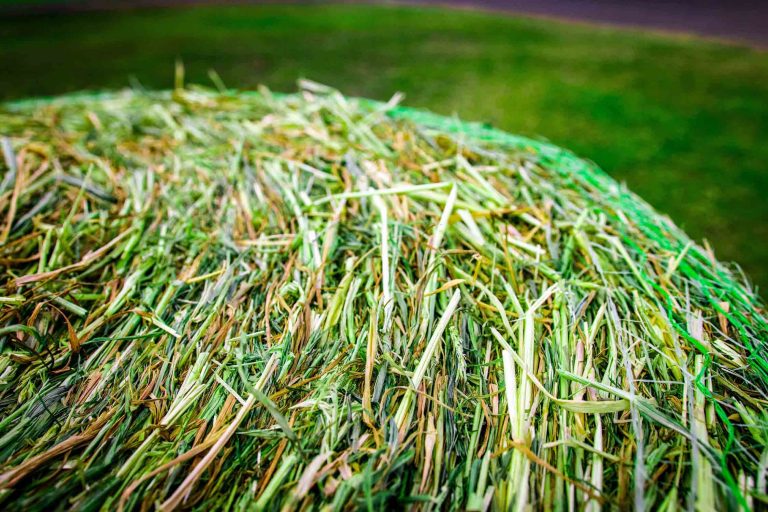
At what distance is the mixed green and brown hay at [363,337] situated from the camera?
0.92 meters

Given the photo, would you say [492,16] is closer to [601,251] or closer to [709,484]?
[601,251]

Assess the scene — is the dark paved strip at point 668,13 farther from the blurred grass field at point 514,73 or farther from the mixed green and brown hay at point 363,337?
the mixed green and brown hay at point 363,337

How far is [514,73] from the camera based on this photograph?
11.4ft

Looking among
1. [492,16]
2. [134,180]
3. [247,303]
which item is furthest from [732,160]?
[492,16]

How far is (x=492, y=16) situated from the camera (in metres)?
4.97

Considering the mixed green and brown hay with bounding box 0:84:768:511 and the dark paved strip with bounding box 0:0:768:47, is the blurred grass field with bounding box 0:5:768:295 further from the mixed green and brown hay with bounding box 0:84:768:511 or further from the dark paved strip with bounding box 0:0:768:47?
Result: the mixed green and brown hay with bounding box 0:84:768:511

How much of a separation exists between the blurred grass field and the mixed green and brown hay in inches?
36.0

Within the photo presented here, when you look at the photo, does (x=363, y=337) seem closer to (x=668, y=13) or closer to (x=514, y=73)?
(x=514, y=73)

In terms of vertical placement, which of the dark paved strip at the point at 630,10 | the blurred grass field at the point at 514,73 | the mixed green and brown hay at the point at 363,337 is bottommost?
the mixed green and brown hay at the point at 363,337

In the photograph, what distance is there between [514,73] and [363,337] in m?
2.94

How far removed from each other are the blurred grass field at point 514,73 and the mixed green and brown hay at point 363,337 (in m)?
0.92

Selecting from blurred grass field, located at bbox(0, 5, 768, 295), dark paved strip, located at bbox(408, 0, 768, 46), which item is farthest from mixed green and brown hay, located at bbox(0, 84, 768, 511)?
dark paved strip, located at bbox(408, 0, 768, 46)

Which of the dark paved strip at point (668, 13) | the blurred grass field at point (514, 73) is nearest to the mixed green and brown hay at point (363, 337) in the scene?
the blurred grass field at point (514, 73)

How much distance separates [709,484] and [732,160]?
2167 mm
